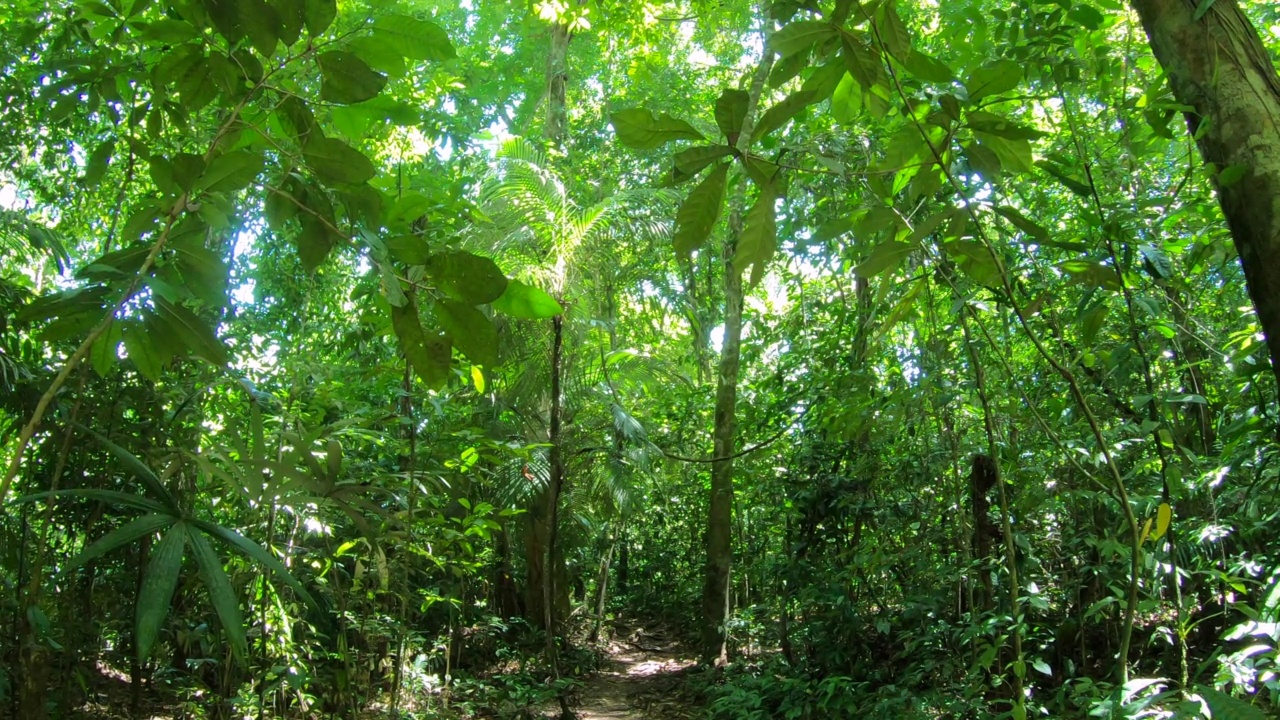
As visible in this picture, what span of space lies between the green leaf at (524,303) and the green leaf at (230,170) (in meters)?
0.39

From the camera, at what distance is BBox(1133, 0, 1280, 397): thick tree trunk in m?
1.08

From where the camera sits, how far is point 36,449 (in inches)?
120

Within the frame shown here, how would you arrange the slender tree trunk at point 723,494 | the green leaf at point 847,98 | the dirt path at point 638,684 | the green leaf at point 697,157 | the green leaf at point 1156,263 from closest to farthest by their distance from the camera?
the green leaf at point 697,157 → the green leaf at point 847,98 → the green leaf at point 1156,263 → the dirt path at point 638,684 → the slender tree trunk at point 723,494

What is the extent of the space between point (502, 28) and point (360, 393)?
6169 millimetres

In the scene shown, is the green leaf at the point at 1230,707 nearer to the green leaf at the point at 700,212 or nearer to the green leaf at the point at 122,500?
the green leaf at the point at 700,212

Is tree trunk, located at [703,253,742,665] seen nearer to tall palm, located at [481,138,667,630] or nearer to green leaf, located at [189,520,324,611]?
tall palm, located at [481,138,667,630]

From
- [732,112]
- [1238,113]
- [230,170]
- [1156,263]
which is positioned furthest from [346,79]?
[1156,263]

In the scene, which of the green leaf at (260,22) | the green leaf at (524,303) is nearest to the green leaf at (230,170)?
the green leaf at (260,22)

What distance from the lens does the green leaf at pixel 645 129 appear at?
1.08 meters

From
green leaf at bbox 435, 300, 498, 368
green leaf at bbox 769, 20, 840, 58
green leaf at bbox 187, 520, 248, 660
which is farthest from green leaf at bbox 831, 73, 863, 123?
green leaf at bbox 187, 520, 248, 660

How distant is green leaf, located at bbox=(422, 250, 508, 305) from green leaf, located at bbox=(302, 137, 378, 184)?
206 mm

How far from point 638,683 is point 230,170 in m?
6.04

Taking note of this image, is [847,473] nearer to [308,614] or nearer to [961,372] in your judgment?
[961,372]

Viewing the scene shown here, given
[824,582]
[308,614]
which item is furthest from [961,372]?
[308,614]
